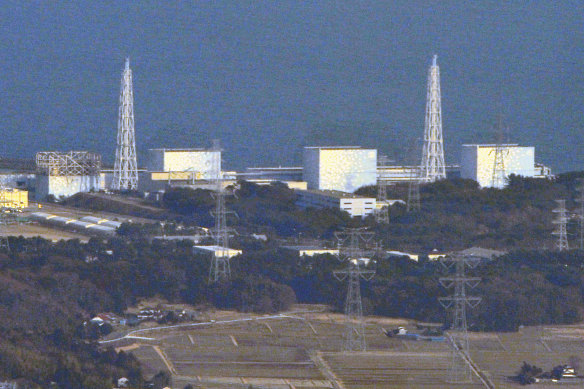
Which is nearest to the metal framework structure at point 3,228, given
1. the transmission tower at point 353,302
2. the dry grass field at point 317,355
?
the transmission tower at point 353,302

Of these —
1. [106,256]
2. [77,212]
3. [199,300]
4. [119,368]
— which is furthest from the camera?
[77,212]

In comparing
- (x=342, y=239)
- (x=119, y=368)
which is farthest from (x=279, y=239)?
(x=119, y=368)

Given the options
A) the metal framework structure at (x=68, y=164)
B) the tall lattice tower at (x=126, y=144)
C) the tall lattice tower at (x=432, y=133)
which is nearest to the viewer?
the metal framework structure at (x=68, y=164)

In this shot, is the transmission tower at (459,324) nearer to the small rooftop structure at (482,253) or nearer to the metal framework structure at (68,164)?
Answer: the small rooftop structure at (482,253)

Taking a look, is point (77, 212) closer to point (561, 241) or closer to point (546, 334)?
point (561, 241)

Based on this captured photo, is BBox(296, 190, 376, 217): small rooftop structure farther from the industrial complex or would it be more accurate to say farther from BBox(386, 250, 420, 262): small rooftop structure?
BBox(386, 250, 420, 262): small rooftop structure

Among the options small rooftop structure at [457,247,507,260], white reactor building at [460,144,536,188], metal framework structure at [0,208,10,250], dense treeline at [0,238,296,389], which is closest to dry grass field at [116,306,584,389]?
dense treeline at [0,238,296,389]

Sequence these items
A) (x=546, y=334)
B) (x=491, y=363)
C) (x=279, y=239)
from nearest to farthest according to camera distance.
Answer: (x=491, y=363) < (x=546, y=334) < (x=279, y=239)
